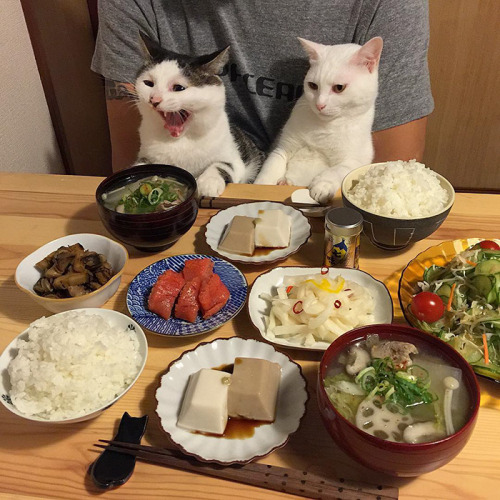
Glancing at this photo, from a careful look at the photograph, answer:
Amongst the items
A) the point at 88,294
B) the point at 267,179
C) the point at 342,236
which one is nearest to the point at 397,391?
the point at 342,236

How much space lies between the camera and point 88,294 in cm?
106

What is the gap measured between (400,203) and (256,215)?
17.0 inches

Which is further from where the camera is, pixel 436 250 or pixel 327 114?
pixel 327 114

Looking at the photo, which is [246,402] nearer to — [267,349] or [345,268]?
[267,349]

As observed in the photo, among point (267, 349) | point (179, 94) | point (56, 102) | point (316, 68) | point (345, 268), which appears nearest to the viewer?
point (267, 349)

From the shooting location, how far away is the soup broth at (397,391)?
747 mm

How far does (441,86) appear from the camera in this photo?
112 inches

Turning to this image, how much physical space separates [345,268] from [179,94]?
0.92 metres

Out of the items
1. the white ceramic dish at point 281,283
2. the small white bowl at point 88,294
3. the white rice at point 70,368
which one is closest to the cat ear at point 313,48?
the white ceramic dish at point 281,283

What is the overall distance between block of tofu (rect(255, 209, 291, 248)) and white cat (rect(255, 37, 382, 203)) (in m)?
0.30

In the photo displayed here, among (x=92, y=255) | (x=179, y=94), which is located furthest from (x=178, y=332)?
(x=179, y=94)

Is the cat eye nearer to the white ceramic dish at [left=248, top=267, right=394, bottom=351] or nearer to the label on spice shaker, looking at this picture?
the label on spice shaker

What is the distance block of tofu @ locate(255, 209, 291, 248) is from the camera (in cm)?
126

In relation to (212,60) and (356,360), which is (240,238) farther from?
(212,60)
